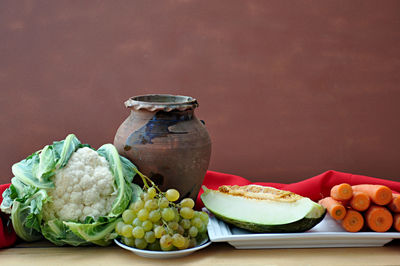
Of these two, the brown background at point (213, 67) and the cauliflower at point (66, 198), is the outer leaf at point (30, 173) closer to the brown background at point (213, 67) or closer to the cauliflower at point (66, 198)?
the cauliflower at point (66, 198)

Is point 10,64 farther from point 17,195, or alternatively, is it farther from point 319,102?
point 319,102

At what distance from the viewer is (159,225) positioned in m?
1.06

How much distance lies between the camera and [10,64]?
225 cm

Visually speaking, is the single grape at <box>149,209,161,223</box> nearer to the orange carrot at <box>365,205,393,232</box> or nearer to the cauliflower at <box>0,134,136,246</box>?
the cauliflower at <box>0,134,136,246</box>

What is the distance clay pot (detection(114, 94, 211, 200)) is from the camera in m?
1.24

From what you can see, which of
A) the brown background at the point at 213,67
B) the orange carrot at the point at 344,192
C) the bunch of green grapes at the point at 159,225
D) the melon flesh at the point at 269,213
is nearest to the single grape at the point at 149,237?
the bunch of green grapes at the point at 159,225

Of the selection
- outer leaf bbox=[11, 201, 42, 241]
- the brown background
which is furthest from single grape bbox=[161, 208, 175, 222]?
the brown background

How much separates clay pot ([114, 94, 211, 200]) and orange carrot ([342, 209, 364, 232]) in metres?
0.43

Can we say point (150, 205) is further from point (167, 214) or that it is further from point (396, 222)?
point (396, 222)

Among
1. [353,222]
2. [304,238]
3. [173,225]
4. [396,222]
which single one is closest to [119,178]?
[173,225]

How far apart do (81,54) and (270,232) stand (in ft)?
4.98

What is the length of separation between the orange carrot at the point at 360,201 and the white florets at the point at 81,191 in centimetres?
61

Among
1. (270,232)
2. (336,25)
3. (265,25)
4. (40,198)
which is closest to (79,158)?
(40,198)

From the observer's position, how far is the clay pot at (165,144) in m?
1.24
